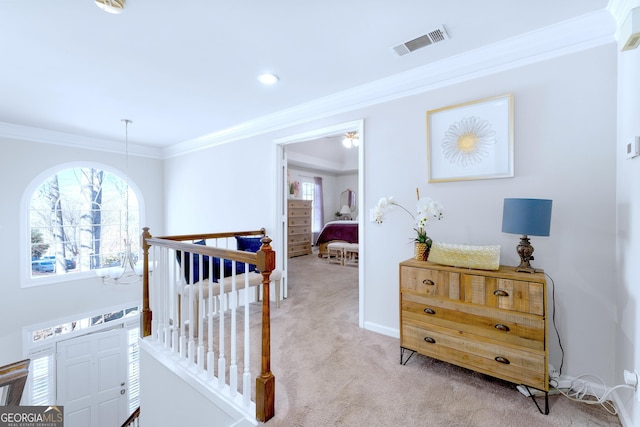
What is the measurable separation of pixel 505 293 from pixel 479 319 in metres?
0.24

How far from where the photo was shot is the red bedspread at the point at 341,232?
615cm

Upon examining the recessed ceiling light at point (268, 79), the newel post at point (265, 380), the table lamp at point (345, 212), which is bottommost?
the newel post at point (265, 380)

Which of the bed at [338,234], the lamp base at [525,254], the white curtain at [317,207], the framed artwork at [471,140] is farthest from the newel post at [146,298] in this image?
the white curtain at [317,207]

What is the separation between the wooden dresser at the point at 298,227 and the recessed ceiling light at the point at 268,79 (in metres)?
4.13

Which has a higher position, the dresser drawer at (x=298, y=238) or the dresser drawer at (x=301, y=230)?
the dresser drawer at (x=301, y=230)

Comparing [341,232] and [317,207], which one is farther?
[317,207]

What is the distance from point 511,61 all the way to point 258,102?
236 cm

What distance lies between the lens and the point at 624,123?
1.58m

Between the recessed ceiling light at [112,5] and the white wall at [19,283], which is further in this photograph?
the white wall at [19,283]

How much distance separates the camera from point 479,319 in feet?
5.80

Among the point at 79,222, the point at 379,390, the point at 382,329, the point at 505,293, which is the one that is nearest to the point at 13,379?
the point at 379,390

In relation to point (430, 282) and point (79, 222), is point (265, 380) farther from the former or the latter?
point (79, 222)

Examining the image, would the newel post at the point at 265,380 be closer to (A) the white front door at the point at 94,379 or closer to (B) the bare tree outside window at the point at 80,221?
(B) the bare tree outside window at the point at 80,221

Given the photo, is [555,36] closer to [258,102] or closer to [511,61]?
[511,61]
